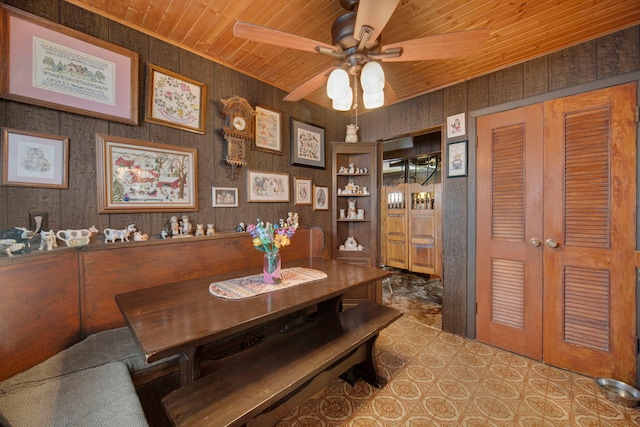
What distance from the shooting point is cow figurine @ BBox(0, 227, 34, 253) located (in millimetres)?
1357

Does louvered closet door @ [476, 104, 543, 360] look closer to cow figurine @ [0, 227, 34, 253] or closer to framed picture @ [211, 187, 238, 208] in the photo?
framed picture @ [211, 187, 238, 208]

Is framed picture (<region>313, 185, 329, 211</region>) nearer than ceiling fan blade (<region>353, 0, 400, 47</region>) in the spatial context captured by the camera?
No

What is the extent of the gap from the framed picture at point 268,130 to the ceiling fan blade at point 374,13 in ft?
5.39

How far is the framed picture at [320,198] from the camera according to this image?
129 inches

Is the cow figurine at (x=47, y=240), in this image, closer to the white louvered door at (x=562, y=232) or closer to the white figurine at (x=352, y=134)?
the white figurine at (x=352, y=134)

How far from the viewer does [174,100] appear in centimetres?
211

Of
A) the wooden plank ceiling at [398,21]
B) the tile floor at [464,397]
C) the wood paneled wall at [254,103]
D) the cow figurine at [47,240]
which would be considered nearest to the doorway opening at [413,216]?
the wood paneled wall at [254,103]

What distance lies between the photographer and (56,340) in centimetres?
144

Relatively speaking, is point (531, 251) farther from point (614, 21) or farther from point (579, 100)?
point (614, 21)

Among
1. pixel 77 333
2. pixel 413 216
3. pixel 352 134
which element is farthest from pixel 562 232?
pixel 77 333

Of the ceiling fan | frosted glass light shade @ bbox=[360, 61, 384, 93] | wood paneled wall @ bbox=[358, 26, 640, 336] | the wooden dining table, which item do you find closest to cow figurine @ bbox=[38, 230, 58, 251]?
the wooden dining table

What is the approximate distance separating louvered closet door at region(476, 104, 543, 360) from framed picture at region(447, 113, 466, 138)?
165 mm

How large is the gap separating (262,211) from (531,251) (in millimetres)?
2637

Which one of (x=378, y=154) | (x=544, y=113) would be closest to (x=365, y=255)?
(x=378, y=154)
